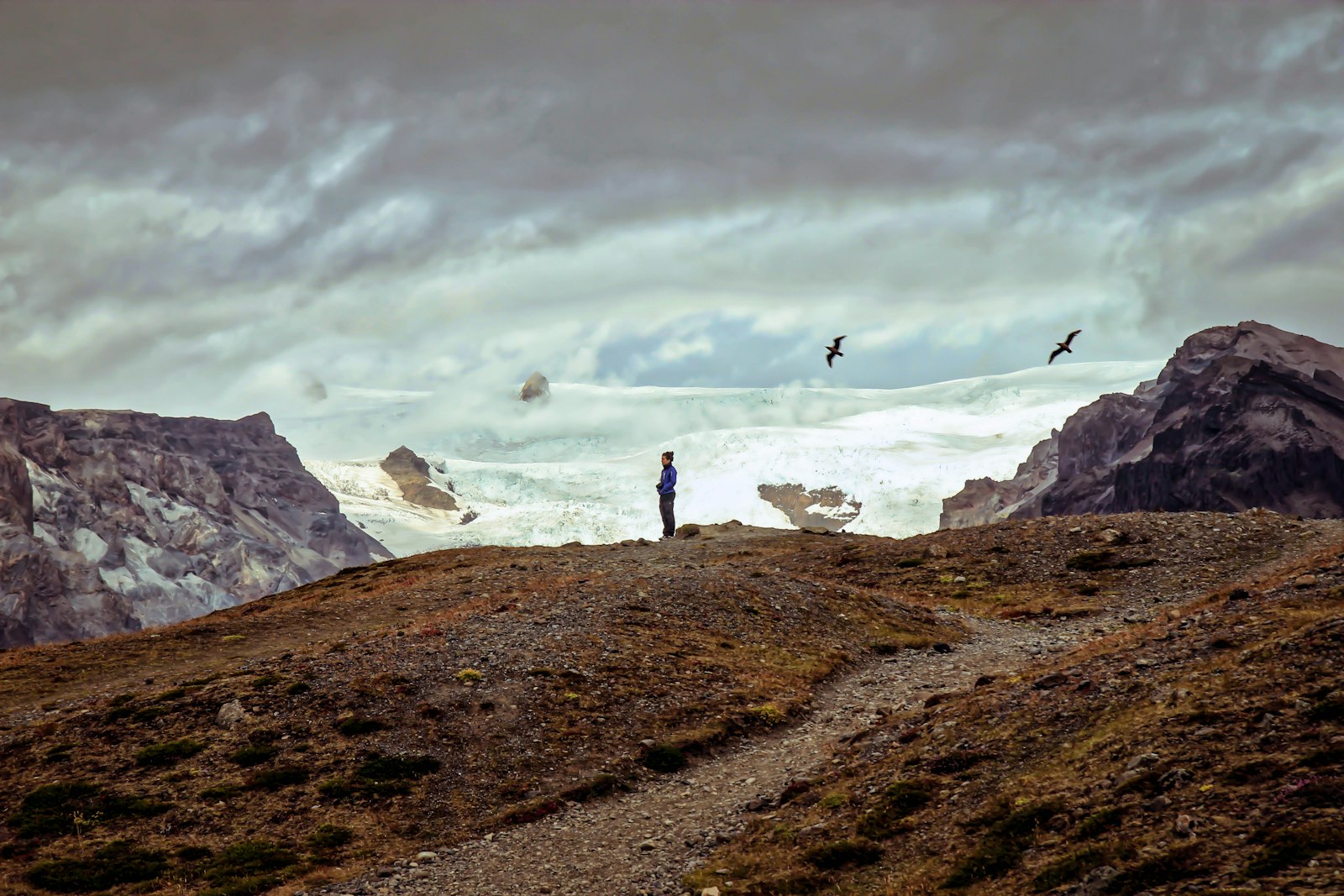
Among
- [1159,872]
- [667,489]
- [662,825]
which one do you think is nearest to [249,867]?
[662,825]

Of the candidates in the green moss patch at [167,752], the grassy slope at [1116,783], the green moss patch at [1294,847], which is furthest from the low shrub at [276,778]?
the green moss patch at [1294,847]

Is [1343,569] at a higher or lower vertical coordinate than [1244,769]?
higher

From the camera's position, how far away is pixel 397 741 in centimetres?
3136

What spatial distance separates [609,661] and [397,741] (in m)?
7.80

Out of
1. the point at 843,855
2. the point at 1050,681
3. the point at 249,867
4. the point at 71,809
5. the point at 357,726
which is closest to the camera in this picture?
the point at 843,855

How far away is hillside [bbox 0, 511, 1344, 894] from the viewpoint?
20.1 metres

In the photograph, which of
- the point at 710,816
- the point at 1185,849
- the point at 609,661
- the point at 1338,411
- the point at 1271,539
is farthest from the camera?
the point at 1338,411

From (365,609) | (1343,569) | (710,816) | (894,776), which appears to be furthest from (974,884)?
(365,609)

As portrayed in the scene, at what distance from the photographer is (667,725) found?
107ft

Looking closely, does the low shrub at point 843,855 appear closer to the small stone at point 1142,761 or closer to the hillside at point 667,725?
the hillside at point 667,725

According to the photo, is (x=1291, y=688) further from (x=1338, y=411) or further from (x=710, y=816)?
(x=1338, y=411)

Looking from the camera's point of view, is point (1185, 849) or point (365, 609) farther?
point (365, 609)

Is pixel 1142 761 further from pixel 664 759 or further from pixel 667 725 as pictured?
pixel 667 725

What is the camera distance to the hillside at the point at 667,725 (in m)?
20.1
